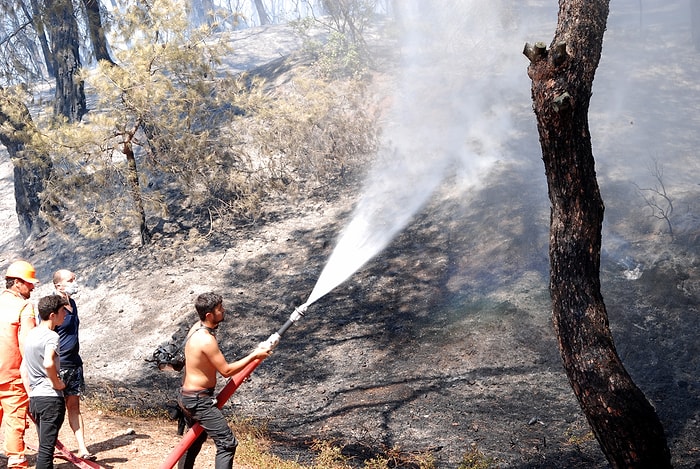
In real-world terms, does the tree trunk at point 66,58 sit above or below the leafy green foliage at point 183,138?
above

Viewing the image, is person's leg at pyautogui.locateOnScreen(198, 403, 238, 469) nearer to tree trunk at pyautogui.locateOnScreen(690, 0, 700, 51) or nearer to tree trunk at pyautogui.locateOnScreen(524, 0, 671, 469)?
tree trunk at pyautogui.locateOnScreen(524, 0, 671, 469)

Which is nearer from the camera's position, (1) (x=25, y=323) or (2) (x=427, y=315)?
(1) (x=25, y=323)

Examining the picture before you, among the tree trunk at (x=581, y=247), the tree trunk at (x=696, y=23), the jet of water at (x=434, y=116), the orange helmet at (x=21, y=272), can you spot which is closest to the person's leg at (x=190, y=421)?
the orange helmet at (x=21, y=272)

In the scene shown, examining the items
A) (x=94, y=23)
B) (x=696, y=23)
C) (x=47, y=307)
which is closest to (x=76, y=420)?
(x=47, y=307)

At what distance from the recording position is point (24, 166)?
42.9 ft

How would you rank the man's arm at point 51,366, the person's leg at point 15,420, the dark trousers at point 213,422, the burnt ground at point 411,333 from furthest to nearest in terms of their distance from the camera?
the burnt ground at point 411,333
the person's leg at point 15,420
the man's arm at point 51,366
the dark trousers at point 213,422

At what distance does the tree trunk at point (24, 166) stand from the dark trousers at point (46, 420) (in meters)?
8.53

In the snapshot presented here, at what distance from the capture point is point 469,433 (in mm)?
6285

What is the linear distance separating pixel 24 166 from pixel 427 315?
364 inches

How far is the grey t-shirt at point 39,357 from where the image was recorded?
4.62 meters

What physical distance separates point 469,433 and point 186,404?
311 centimetres

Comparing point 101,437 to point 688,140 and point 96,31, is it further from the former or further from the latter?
point 688,140

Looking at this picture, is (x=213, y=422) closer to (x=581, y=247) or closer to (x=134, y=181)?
(x=581, y=247)

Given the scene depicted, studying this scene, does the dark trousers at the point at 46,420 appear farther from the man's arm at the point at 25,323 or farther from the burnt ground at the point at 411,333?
the burnt ground at the point at 411,333
